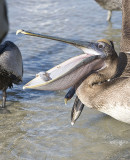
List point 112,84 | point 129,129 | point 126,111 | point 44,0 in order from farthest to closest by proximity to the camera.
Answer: point 44,0 → point 129,129 → point 112,84 → point 126,111

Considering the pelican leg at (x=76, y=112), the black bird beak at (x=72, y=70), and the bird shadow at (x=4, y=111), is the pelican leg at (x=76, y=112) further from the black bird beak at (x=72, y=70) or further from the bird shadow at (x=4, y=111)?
the bird shadow at (x=4, y=111)

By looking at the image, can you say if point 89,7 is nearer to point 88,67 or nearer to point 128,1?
point 128,1

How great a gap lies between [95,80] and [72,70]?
24 cm

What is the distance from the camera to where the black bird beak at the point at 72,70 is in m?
2.52

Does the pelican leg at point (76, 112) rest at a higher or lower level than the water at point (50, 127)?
higher

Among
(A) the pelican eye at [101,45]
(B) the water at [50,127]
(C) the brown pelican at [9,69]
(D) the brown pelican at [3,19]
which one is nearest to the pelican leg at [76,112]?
(B) the water at [50,127]

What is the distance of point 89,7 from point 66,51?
3.07m

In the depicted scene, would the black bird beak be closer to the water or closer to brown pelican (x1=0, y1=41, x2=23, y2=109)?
the water

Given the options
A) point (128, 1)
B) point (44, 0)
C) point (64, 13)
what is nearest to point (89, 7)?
point (64, 13)

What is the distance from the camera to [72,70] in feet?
8.35

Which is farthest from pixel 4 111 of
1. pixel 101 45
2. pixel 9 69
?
pixel 101 45

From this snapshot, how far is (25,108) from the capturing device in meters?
3.50

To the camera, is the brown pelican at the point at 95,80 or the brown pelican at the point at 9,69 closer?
the brown pelican at the point at 95,80

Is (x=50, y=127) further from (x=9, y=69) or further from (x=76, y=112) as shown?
(x=9, y=69)
